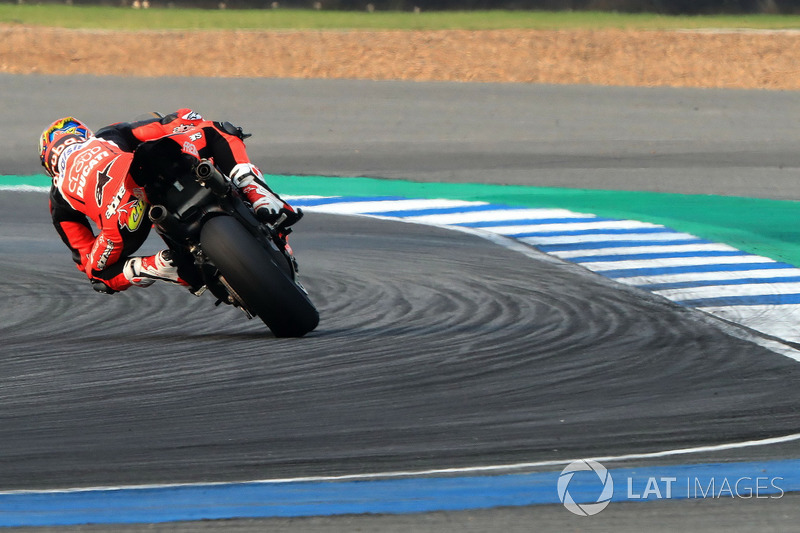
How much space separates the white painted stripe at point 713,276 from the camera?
8.84 meters

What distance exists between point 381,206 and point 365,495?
25.5 feet

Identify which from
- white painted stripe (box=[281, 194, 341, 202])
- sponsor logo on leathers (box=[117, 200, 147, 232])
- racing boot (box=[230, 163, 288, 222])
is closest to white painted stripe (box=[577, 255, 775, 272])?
racing boot (box=[230, 163, 288, 222])

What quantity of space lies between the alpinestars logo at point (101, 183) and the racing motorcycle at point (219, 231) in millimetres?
432

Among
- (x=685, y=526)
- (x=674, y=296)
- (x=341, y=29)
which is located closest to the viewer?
(x=685, y=526)

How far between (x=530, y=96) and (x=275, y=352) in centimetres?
1382

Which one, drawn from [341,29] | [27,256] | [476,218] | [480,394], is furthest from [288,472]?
[341,29]

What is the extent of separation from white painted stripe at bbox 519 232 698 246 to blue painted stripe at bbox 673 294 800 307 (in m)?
2.26

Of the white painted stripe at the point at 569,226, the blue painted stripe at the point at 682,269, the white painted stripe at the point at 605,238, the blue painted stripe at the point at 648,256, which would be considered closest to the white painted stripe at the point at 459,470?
the blue painted stripe at the point at 682,269

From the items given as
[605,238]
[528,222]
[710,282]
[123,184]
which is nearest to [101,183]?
[123,184]

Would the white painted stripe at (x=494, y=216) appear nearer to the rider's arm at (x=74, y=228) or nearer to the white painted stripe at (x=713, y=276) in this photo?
the white painted stripe at (x=713, y=276)

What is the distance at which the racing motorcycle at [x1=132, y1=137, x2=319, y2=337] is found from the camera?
20.4 ft

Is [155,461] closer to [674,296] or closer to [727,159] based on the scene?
[674,296]

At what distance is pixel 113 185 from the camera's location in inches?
266

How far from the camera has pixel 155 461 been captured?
16.2 ft
